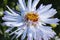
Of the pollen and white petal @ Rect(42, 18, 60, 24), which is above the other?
the pollen

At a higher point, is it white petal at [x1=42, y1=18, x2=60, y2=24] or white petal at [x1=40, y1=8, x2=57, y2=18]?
white petal at [x1=40, y1=8, x2=57, y2=18]

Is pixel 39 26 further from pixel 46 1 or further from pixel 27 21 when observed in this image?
pixel 46 1

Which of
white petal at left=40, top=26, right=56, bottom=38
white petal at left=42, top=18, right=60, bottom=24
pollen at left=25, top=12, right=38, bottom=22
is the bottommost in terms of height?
white petal at left=40, top=26, right=56, bottom=38

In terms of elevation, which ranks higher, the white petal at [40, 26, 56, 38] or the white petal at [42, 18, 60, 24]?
the white petal at [42, 18, 60, 24]

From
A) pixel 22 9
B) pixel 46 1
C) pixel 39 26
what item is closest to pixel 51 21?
pixel 39 26

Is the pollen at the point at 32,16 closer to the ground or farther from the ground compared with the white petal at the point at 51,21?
farther from the ground

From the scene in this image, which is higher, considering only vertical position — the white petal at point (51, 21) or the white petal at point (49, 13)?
the white petal at point (49, 13)

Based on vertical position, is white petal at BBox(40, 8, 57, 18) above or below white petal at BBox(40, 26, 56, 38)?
above

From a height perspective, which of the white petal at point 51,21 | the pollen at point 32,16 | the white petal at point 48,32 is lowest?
the white petal at point 48,32
